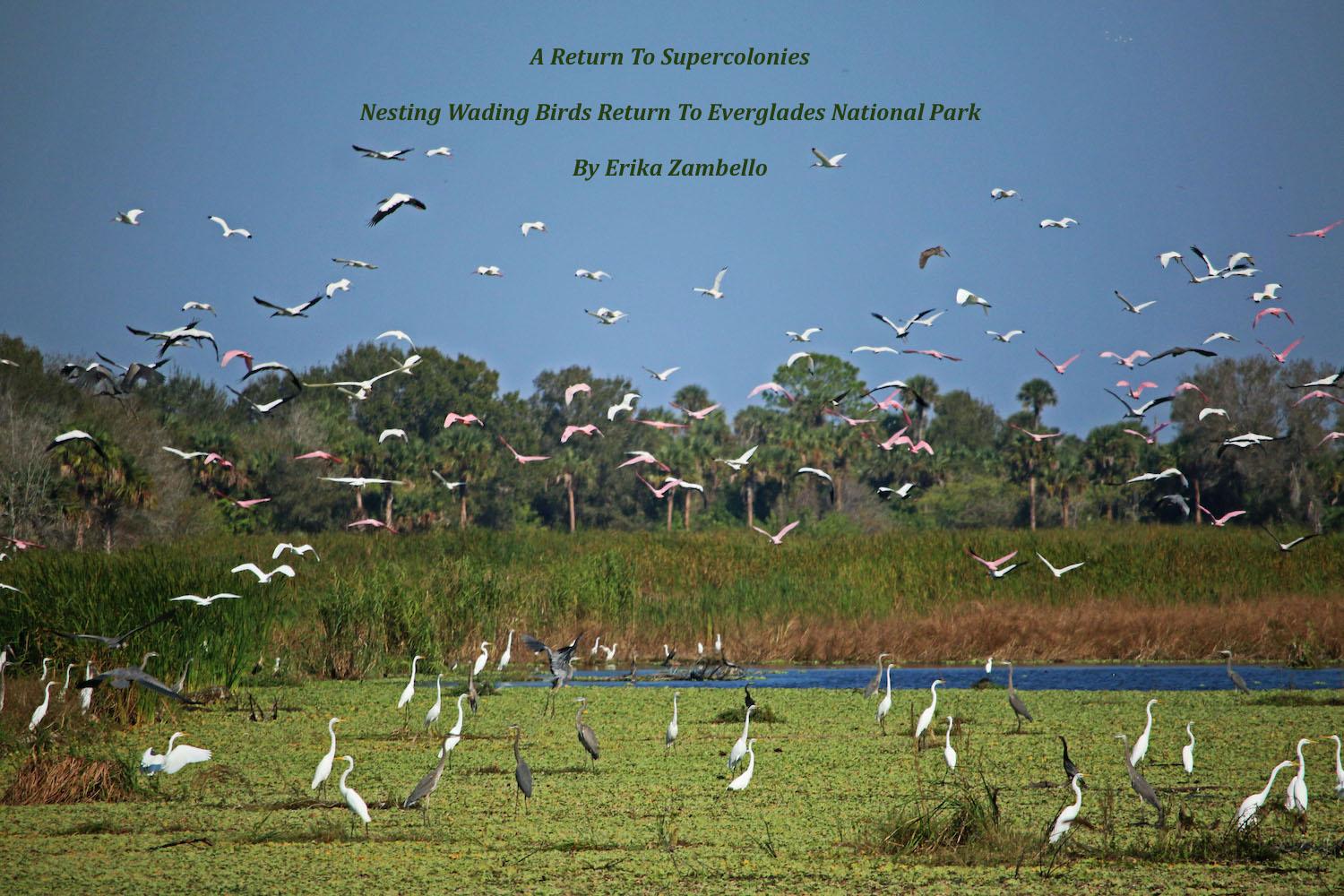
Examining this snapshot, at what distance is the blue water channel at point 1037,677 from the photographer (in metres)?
19.2

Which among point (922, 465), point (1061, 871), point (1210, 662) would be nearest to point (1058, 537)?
point (1210, 662)

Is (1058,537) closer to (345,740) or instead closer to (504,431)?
(345,740)

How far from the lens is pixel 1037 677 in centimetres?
2067

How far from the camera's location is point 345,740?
13.6 m

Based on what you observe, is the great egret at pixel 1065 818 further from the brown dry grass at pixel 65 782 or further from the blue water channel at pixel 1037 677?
the blue water channel at pixel 1037 677

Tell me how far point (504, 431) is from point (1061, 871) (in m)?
66.9

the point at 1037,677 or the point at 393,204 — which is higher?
the point at 393,204

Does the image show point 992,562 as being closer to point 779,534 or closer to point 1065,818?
point 779,534

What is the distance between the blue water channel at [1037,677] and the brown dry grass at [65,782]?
958 cm

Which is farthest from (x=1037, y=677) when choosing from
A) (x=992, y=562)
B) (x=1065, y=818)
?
(x=1065, y=818)

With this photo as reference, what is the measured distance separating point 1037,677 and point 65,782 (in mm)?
13806

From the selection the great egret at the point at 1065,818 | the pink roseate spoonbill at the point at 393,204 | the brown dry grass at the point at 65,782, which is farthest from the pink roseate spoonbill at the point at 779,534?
the great egret at the point at 1065,818

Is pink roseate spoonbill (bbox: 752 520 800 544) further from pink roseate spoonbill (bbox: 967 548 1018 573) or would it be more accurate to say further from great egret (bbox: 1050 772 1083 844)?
great egret (bbox: 1050 772 1083 844)

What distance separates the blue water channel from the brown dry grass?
9.58 metres
